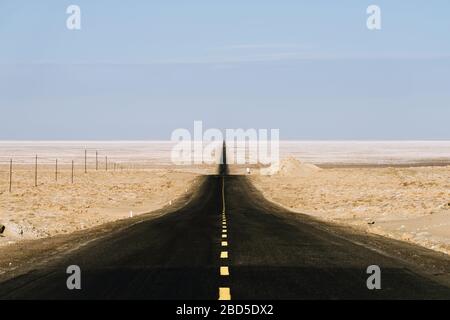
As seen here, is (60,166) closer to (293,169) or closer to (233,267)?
(293,169)

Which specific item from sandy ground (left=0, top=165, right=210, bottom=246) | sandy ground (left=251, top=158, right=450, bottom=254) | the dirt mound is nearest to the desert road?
sandy ground (left=251, top=158, right=450, bottom=254)

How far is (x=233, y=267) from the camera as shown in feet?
44.9

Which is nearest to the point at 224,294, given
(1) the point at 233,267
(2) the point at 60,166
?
(1) the point at 233,267

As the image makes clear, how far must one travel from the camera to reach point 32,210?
119ft

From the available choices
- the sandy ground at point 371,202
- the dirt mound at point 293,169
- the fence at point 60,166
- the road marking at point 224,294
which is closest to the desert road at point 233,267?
the road marking at point 224,294

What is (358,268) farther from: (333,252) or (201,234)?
(201,234)

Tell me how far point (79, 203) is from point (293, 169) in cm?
4636

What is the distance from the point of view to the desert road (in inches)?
424

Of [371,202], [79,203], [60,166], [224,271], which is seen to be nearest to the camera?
[224,271]

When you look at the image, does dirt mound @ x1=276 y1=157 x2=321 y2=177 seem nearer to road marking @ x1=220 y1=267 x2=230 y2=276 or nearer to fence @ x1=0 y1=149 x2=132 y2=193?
fence @ x1=0 y1=149 x2=132 y2=193

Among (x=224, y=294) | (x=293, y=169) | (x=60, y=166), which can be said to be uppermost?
(x=60, y=166)
